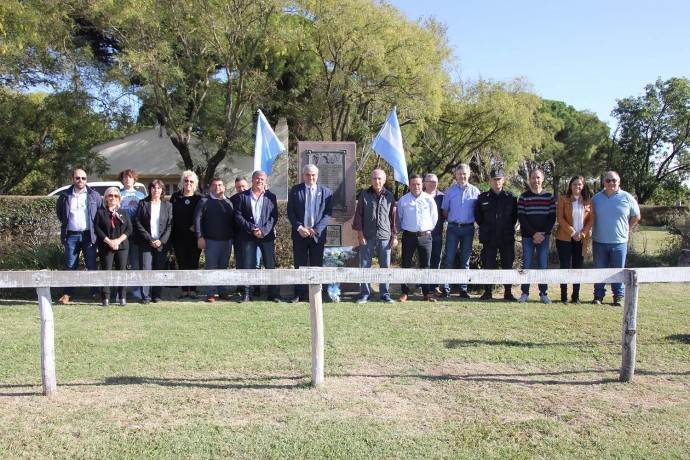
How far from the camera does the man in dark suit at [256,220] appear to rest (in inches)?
328

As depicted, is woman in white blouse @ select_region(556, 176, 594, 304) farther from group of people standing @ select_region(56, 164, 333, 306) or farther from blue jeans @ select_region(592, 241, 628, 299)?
group of people standing @ select_region(56, 164, 333, 306)

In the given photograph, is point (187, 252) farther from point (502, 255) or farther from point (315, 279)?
point (502, 255)

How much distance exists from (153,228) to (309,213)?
230cm

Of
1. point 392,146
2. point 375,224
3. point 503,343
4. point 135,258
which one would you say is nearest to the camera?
point 503,343

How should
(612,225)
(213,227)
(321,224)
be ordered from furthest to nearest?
(213,227), (321,224), (612,225)

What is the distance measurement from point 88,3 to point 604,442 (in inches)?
640

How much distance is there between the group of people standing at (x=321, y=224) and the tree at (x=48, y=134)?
10747mm

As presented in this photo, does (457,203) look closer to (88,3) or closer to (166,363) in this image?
(166,363)

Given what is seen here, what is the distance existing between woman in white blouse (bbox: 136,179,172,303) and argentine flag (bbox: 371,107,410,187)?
3.64m

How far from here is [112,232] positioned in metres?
8.12

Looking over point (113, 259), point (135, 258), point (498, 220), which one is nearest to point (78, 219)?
point (113, 259)

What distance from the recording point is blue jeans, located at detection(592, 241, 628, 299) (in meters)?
8.09

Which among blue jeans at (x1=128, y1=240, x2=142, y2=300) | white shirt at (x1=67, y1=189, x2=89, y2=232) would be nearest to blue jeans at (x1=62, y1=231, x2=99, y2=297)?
white shirt at (x1=67, y1=189, x2=89, y2=232)

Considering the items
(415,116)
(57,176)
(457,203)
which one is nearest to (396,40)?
(415,116)
